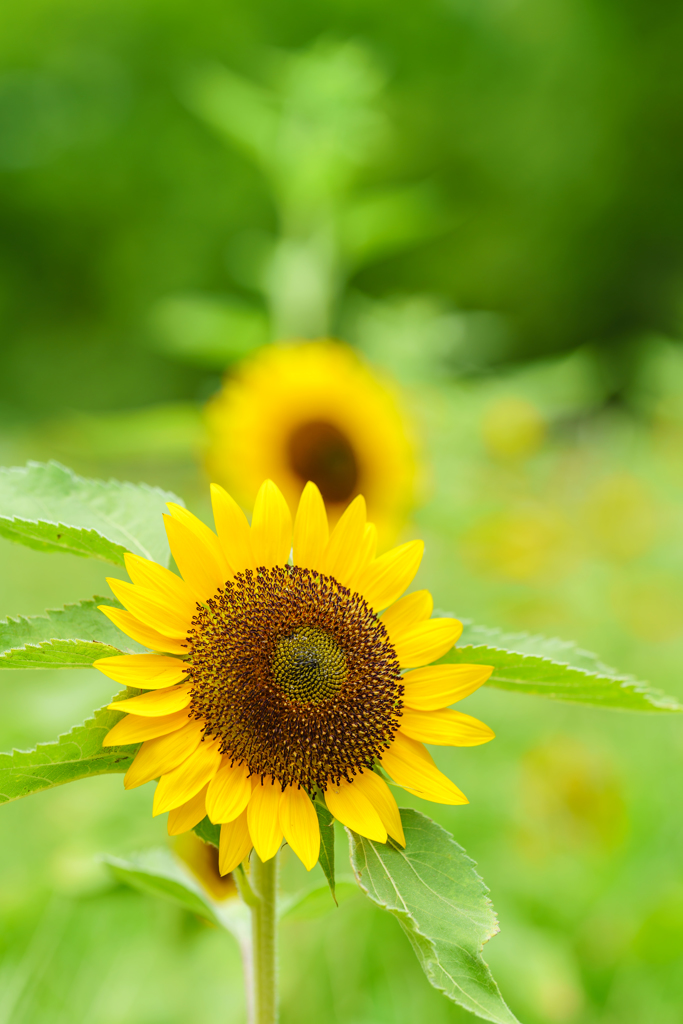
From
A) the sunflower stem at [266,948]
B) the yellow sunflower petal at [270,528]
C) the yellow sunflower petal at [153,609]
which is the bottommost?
the sunflower stem at [266,948]

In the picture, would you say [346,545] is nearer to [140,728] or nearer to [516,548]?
[140,728]

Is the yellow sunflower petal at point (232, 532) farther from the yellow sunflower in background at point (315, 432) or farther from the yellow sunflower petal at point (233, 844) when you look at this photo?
the yellow sunflower in background at point (315, 432)

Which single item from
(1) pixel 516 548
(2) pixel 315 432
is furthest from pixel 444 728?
(1) pixel 516 548

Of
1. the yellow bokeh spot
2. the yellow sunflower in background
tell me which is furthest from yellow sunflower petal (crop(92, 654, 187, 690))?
the yellow bokeh spot

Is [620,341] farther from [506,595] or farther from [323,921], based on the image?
[323,921]

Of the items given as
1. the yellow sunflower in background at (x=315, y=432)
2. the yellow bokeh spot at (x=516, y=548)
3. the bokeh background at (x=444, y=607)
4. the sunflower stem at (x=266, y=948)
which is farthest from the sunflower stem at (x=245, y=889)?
the yellow bokeh spot at (x=516, y=548)

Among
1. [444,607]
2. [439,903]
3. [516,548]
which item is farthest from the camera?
[444,607]

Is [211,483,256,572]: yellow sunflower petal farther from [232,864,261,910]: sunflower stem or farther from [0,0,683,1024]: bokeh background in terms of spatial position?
[0,0,683,1024]: bokeh background
